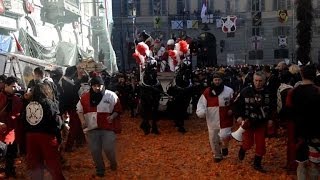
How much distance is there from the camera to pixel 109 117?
781 cm

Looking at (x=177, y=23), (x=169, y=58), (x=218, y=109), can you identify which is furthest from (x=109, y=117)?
(x=177, y=23)

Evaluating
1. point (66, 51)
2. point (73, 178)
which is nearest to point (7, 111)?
point (73, 178)

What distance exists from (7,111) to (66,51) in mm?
18764

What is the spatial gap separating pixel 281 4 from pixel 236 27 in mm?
5485

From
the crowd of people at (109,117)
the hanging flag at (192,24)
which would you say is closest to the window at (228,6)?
the hanging flag at (192,24)

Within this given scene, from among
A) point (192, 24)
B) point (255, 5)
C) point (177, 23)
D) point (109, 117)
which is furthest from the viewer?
→ point (255, 5)

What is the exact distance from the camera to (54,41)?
90.2ft

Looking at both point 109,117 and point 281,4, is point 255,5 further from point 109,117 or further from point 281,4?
point 109,117

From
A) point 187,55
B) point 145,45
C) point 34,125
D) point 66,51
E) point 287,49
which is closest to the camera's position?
point 34,125

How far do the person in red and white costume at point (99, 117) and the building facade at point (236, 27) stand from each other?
40665 mm

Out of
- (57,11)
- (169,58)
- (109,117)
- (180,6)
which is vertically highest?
(180,6)

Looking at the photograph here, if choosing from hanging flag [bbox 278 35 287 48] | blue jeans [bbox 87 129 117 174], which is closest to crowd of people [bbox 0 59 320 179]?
blue jeans [bbox 87 129 117 174]

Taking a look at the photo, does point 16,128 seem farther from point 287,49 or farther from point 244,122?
point 287,49

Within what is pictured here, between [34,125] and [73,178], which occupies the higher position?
[34,125]
